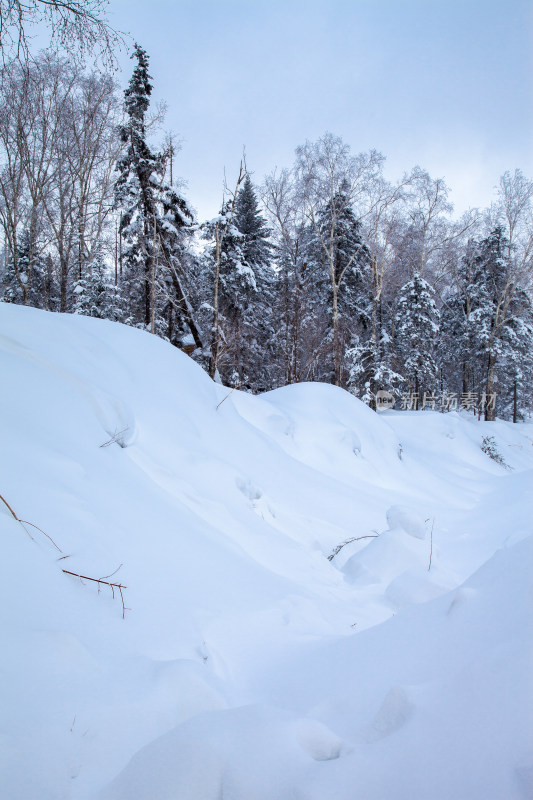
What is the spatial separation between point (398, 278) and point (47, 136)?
59.3 feet

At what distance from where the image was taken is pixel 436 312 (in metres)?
20.5

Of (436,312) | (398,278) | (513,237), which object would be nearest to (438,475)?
(436,312)

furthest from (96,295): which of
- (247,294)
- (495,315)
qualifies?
(495,315)

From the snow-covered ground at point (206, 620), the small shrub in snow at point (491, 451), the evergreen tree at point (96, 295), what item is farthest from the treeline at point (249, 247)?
the snow-covered ground at point (206, 620)

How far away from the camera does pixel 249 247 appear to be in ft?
67.2

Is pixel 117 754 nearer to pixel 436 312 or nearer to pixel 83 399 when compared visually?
Result: pixel 83 399

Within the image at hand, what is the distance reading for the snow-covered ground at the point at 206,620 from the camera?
1030 mm

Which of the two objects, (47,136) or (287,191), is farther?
(287,191)

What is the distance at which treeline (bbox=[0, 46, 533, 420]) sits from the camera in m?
12.9

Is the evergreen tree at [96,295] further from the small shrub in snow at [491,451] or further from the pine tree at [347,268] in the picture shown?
the small shrub in snow at [491,451]

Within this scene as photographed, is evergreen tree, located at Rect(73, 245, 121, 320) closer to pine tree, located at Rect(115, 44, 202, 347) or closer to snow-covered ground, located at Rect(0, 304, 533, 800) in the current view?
pine tree, located at Rect(115, 44, 202, 347)

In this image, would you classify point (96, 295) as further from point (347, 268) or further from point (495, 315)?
point (495, 315)

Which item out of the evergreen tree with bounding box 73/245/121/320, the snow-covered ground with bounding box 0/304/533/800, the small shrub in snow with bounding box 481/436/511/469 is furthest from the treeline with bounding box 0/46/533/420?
the snow-covered ground with bounding box 0/304/533/800

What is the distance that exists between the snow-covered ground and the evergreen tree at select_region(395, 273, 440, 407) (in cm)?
1796
